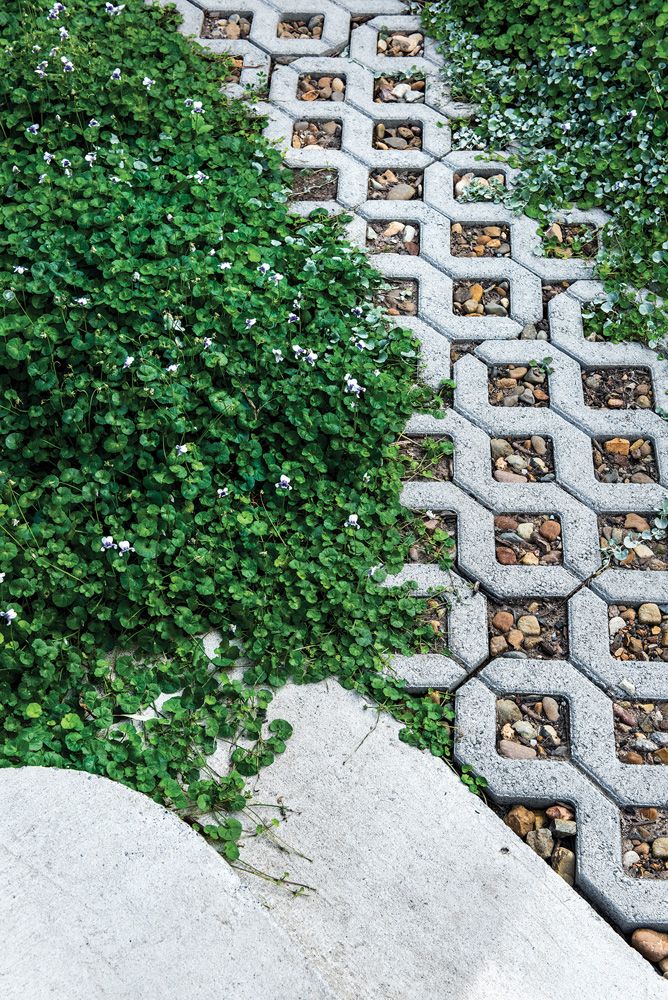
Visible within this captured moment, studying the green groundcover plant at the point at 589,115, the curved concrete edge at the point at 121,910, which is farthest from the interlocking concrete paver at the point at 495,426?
the curved concrete edge at the point at 121,910

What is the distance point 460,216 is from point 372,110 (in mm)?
768

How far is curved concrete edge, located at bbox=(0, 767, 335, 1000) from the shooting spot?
2.12 m

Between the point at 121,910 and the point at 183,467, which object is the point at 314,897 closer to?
→ the point at 121,910

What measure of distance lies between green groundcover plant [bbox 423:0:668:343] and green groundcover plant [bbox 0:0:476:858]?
3.03ft

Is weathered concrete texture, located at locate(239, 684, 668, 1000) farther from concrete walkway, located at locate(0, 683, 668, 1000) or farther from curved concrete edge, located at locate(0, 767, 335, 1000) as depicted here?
curved concrete edge, located at locate(0, 767, 335, 1000)

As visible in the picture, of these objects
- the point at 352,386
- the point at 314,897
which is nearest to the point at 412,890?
the point at 314,897

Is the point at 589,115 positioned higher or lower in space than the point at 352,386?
higher

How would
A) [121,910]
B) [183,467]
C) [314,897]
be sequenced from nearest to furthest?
[121,910], [314,897], [183,467]

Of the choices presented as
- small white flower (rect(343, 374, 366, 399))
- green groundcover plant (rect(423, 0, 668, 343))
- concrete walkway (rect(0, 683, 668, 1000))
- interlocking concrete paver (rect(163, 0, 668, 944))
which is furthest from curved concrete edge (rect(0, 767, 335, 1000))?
green groundcover plant (rect(423, 0, 668, 343))

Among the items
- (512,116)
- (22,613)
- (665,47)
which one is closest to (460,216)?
(512,116)

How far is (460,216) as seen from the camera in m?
4.23

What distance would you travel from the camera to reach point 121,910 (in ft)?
7.28

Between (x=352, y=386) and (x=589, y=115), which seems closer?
(x=352, y=386)

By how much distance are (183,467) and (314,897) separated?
50.3 inches
